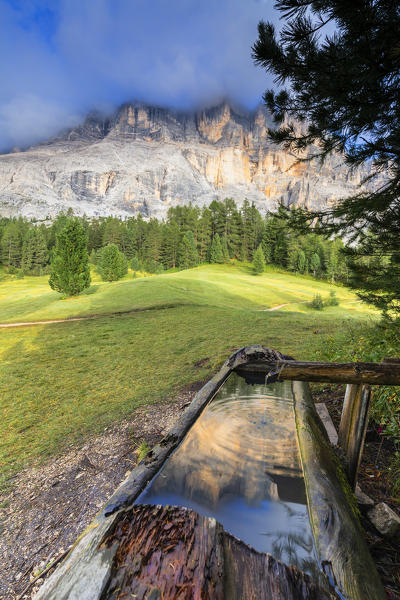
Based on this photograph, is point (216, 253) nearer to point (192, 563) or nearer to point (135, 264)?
point (135, 264)

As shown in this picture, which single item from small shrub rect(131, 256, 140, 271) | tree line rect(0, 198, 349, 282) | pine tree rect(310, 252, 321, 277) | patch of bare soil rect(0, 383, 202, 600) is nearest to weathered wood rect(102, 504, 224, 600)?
patch of bare soil rect(0, 383, 202, 600)

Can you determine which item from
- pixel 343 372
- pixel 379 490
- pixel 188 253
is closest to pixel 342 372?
pixel 343 372

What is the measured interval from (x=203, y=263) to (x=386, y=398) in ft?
177

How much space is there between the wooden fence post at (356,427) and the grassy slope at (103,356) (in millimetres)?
4233

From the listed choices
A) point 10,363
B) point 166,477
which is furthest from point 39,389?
point 166,477

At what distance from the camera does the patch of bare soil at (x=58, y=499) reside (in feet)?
8.30

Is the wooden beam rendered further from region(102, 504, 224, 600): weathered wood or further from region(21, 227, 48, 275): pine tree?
region(21, 227, 48, 275): pine tree

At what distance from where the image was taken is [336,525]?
173cm

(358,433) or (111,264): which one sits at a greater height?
(358,433)

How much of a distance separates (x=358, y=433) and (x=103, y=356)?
29.3 feet

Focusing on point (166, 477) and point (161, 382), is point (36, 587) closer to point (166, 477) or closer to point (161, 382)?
point (166, 477)

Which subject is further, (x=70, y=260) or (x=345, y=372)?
(x=70, y=260)

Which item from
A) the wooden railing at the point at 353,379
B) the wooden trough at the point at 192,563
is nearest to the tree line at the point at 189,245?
the wooden railing at the point at 353,379

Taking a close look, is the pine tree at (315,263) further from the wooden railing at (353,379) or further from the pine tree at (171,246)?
the wooden railing at (353,379)
